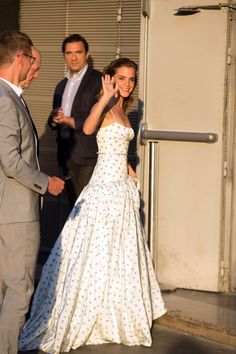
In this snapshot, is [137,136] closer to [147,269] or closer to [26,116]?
[147,269]

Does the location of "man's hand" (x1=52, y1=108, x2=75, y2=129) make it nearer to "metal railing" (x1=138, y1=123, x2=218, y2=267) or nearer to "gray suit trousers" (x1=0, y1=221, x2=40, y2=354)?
"metal railing" (x1=138, y1=123, x2=218, y2=267)

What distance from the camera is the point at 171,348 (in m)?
6.73

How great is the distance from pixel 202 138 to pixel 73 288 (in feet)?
5.40

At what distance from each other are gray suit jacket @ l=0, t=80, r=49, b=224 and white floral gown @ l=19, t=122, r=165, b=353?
1.28 m

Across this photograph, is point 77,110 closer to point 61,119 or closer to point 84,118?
point 84,118

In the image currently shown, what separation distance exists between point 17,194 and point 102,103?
135cm

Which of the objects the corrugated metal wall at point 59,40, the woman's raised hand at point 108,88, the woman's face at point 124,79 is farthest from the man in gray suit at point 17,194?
the corrugated metal wall at point 59,40

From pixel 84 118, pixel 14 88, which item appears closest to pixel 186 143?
pixel 84 118

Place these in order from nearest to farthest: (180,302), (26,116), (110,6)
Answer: (26,116), (180,302), (110,6)

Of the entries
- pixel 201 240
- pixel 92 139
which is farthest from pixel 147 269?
pixel 92 139

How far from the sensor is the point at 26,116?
5.61 meters

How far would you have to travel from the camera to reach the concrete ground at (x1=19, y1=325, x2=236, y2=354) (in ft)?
21.8

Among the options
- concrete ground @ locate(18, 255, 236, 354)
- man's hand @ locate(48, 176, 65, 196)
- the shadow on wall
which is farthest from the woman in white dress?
the shadow on wall

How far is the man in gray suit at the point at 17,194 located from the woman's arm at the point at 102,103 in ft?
3.44
